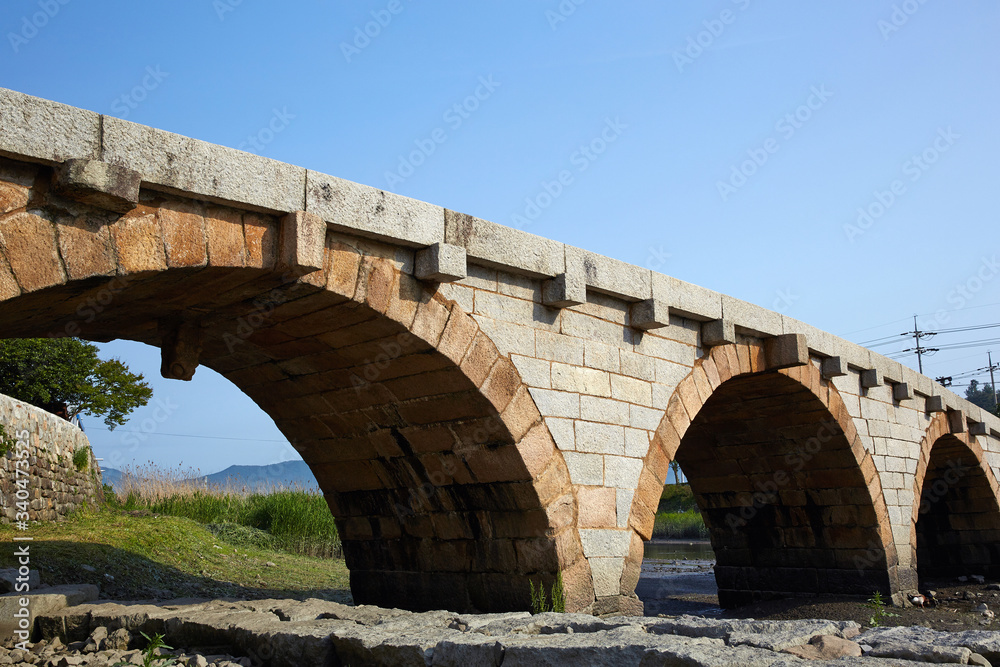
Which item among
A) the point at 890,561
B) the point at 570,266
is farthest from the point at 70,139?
the point at 890,561

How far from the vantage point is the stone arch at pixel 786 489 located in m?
9.20

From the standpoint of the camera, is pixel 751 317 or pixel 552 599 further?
pixel 751 317

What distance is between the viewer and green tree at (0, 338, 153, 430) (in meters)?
15.5

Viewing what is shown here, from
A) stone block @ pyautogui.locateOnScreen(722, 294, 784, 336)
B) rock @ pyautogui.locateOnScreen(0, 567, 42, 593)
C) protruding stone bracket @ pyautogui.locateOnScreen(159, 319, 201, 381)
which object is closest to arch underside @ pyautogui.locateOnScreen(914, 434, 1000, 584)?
stone block @ pyautogui.locateOnScreen(722, 294, 784, 336)

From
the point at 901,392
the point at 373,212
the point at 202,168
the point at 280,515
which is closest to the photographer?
the point at 202,168

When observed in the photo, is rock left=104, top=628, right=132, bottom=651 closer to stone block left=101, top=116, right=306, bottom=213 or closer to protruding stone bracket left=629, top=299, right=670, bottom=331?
stone block left=101, top=116, right=306, bottom=213

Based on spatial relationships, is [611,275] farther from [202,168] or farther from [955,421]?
[955,421]

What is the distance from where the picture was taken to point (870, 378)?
9.85 m

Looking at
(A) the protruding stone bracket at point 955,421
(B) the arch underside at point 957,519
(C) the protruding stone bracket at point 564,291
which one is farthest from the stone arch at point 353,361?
(B) the arch underside at point 957,519

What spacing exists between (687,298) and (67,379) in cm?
1403

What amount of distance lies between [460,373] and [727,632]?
2.52m

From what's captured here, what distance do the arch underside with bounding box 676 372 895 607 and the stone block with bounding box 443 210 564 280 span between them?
361cm

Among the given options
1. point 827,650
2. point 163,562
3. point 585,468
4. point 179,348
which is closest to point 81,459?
point 163,562

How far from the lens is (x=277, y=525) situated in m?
11.6
